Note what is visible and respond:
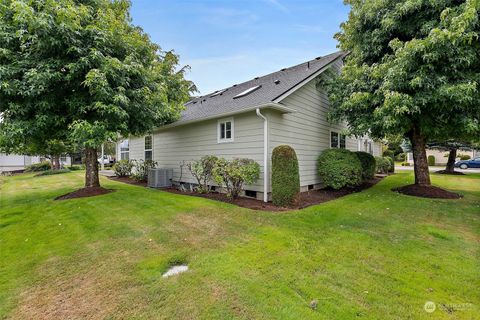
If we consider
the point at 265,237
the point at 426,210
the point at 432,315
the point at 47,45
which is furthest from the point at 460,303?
the point at 47,45

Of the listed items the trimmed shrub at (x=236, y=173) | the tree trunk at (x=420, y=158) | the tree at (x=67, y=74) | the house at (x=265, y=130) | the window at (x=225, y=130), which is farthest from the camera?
the tree trunk at (x=420, y=158)

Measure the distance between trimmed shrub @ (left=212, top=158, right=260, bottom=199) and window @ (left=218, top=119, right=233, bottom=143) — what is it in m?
1.26

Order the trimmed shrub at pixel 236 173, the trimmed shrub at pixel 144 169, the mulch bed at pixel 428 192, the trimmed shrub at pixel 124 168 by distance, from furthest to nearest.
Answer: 1. the trimmed shrub at pixel 124 168
2. the trimmed shrub at pixel 144 169
3. the mulch bed at pixel 428 192
4. the trimmed shrub at pixel 236 173

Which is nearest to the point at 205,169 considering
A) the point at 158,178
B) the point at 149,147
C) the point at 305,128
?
the point at 158,178

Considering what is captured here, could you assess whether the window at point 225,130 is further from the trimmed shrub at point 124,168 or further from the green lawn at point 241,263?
the trimmed shrub at point 124,168

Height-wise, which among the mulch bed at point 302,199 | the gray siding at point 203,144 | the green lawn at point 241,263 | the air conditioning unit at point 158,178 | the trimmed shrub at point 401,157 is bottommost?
the green lawn at point 241,263

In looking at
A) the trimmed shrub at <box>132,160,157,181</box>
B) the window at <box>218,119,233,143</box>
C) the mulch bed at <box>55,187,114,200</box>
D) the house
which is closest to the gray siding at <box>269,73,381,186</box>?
the house

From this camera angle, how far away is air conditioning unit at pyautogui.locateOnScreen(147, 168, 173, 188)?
37.3 ft

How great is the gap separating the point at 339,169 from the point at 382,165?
10.1 m

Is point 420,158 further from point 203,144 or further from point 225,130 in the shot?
point 203,144

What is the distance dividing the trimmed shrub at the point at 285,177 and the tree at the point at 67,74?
192 inches

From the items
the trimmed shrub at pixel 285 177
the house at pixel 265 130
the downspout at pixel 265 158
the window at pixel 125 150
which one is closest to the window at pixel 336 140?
the house at pixel 265 130

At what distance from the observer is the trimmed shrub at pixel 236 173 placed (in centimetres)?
750

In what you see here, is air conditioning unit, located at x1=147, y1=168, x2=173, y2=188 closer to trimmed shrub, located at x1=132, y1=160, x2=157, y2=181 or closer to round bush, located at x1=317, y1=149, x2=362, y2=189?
trimmed shrub, located at x1=132, y1=160, x2=157, y2=181
